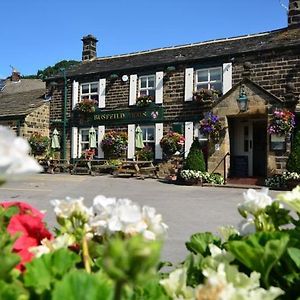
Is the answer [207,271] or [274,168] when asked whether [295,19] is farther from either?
[207,271]

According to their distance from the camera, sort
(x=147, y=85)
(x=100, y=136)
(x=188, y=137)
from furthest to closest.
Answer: (x=100, y=136)
(x=147, y=85)
(x=188, y=137)

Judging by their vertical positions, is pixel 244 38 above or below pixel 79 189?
above

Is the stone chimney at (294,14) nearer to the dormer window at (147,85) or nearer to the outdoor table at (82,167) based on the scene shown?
the dormer window at (147,85)

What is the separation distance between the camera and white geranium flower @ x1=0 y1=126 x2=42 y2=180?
0.76 m

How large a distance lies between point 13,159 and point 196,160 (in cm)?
1466

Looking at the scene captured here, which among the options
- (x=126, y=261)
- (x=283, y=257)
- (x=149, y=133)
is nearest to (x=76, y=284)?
(x=126, y=261)

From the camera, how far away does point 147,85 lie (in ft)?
63.9

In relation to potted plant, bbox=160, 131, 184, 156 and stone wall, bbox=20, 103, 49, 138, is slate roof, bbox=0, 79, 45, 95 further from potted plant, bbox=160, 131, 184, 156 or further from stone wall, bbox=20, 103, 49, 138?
potted plant, bbox=160, 131, 184, 156

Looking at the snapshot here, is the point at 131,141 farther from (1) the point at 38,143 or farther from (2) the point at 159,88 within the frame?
(1) the point at 38,143

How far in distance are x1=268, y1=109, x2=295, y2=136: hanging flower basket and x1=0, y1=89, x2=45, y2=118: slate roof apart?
42.1 ft

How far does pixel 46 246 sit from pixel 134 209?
1.13ft

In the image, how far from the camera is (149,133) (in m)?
19.2

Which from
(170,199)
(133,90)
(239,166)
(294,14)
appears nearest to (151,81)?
(133,90)

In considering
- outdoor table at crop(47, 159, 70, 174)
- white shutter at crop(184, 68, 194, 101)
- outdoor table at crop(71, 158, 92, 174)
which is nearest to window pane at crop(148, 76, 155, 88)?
white shutter at crop(184, 68, 194, 101)
